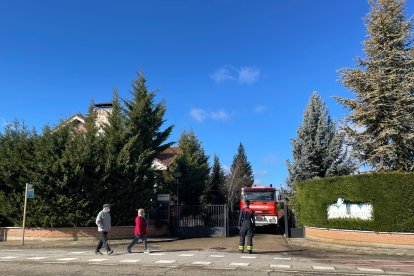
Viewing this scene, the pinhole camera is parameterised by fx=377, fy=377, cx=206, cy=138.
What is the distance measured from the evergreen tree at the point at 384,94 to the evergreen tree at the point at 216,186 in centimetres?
1971

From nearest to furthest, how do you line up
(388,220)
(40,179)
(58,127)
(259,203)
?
(388,220) → (40,179) → (58,127) → (259,203)

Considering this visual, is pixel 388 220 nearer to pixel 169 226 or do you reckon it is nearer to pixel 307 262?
pixel 307 262

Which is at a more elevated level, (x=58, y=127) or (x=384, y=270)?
(x=58, y=127)

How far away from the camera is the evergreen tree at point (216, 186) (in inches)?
1553

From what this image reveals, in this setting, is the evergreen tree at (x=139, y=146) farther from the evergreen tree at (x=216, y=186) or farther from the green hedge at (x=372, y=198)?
the evergreen tree at (x=216, y=186)

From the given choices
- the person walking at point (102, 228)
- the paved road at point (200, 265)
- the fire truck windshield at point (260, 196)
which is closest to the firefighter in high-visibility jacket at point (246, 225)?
the paved road at point (200, 265)

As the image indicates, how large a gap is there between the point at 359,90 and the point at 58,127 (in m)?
16.6

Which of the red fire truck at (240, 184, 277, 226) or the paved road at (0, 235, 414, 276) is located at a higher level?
the red fire truck at (240, 184, 277, 226)

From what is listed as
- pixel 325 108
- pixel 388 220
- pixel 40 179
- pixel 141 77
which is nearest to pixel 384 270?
pixel 388 220

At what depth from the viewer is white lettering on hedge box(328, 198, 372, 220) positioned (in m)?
16.2

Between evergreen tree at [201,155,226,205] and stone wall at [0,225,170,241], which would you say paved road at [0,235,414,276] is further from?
evergreen tree at [201,155,226,205]

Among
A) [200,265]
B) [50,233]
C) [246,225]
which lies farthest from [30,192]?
[200,265]

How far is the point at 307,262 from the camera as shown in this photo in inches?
458

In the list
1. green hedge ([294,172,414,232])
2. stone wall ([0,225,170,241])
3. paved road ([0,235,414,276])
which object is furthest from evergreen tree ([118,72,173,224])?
green hedge ([294,172,414,232])
